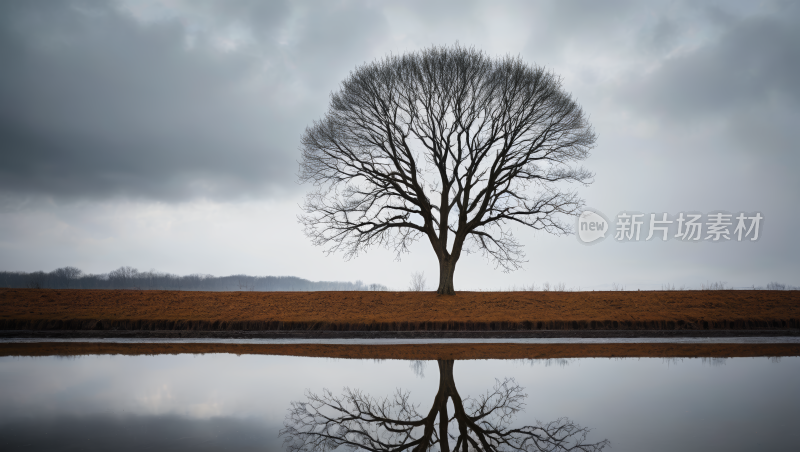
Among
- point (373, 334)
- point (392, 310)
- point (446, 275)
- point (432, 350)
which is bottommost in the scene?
point (373, 334)

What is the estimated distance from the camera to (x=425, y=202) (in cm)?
2406

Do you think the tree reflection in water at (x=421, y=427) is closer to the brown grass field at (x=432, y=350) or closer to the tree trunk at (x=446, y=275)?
the brown grass field at (x=432, y=350)

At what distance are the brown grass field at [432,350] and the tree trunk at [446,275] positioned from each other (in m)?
10.2

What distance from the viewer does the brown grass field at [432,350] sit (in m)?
10.8

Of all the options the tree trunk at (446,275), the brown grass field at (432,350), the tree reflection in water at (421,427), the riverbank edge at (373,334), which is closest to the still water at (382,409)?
the tree reflection in water at (421,427)

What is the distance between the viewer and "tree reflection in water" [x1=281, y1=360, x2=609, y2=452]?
470 cm

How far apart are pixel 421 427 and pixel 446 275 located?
60.1 ft

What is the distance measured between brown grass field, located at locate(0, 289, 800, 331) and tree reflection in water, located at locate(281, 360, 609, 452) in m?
10.3

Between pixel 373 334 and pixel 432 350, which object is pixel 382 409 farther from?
pixel 373 334

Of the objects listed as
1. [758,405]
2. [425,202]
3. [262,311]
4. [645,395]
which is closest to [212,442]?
[645,395]

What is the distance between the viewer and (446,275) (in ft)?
76.8

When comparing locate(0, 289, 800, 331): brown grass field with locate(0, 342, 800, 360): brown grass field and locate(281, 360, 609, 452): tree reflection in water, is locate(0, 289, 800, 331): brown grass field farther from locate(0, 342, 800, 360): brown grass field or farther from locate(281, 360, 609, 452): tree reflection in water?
locate(281, 360, 609, 452): tree reflection in water

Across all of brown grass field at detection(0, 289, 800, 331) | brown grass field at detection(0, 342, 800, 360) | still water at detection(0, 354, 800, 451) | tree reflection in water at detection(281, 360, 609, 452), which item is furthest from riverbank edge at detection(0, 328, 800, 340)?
tree reflection in water at detection(281, 360, 609, 452)

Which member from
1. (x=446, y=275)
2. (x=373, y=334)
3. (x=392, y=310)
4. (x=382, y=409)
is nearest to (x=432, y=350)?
(x=373, y=334)
